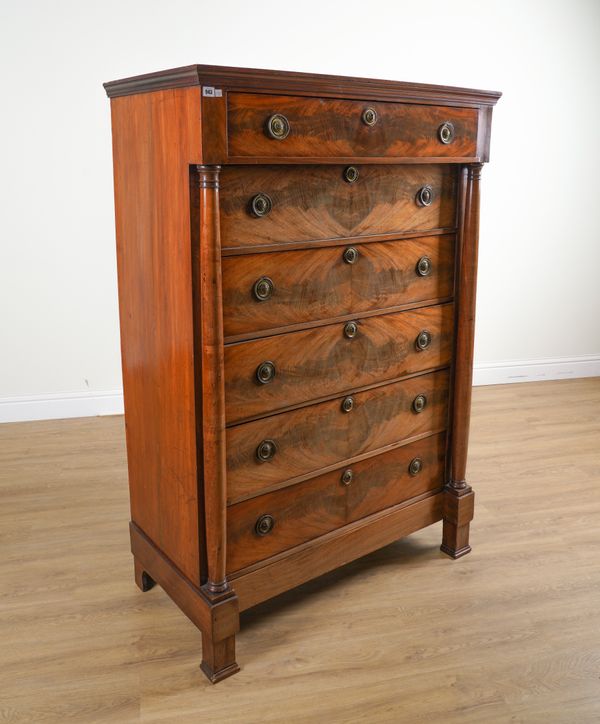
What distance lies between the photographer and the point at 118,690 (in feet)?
5.75

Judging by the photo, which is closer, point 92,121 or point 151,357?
point 151,357

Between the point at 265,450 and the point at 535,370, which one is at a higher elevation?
the point at 265,450

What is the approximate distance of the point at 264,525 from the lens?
1.86 m

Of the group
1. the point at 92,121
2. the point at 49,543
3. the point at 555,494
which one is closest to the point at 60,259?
the point at 92,121

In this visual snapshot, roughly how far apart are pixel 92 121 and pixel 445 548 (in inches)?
88.0

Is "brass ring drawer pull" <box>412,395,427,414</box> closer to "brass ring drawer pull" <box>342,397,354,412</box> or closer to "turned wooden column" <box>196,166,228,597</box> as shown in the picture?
"brass ring drawer pull" <box>342,397,354,412</box>

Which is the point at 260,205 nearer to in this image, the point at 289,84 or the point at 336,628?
the point at 289,84

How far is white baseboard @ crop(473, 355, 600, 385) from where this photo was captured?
408cm

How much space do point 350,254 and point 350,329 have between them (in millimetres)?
187

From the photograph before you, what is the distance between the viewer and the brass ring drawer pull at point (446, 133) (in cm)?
193

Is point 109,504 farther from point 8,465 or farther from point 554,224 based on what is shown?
point 554,224

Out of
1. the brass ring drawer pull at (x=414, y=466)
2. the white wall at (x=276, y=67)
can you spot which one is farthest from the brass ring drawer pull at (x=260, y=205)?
the white wall at (x=276, y=67)

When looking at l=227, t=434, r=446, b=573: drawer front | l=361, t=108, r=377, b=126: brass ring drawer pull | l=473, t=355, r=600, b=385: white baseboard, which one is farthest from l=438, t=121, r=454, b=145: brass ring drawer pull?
l=473, t=355, r=600, b=385: white baseboard

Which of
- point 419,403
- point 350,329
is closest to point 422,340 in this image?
point 419,403
